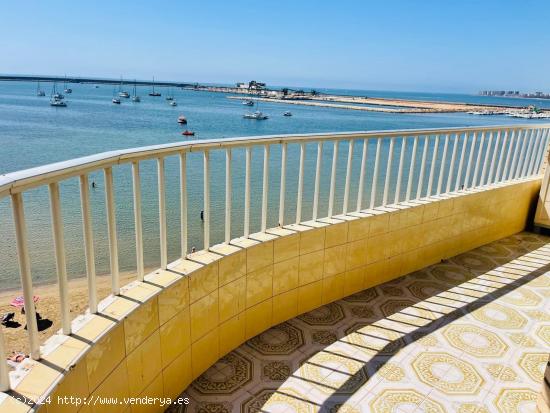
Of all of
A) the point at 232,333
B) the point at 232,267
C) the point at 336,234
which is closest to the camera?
the point at 232,267

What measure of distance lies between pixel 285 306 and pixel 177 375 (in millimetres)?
978

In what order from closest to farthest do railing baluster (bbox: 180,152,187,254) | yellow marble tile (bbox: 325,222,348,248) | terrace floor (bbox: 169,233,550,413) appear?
railing baluster (bbox: 180,152,187,254) → terrace floor (bbox: 169,233,550,413) → yellow marble tile (bbox: 325,222,348,248)

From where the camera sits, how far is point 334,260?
3.14 m

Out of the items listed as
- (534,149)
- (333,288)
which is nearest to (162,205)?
(333,288)

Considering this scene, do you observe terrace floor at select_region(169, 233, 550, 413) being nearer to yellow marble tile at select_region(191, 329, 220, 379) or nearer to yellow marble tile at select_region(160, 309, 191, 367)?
yellow marble tile at select_region(191, 329, 220, 379)

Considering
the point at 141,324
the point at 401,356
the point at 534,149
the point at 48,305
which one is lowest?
the point at 48,305

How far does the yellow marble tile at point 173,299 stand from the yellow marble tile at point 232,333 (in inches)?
17.7

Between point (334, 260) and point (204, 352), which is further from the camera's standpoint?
point (334, 260)

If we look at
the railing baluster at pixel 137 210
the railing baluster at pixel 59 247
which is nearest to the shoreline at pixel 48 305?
the railing baluster at pixel 137 210

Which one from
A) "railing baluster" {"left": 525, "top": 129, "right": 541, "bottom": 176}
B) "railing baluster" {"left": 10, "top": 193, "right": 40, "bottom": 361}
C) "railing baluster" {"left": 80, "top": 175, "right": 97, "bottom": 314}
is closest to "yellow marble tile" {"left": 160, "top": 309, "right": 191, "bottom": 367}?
"railing baluster" {"left": 80, "top": 175, "right": 97, "bottom": 314}

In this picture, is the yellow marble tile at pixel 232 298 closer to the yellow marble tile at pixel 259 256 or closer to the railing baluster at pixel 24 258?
the yellow marble tile at pixel 259 256

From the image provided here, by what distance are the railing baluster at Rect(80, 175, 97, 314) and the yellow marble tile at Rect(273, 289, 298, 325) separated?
4.56ft

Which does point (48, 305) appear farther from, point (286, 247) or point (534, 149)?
point (534, 149)

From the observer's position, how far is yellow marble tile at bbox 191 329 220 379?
2.33 meters
